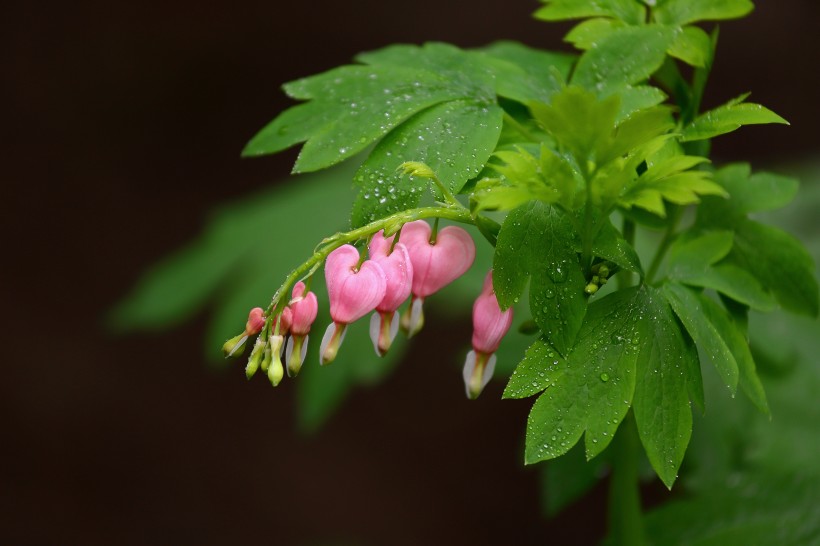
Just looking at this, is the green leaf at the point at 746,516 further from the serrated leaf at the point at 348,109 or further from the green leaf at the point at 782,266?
the serrated leaf at the point at 348,109

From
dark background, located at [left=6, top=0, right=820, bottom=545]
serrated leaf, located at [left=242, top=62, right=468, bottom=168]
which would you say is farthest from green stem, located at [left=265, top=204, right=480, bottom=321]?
dark background, located at [left=6, top=0, right=820, bottom=545]

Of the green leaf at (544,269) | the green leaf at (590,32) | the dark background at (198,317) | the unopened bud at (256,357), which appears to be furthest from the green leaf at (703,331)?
the dark background at (198,317)

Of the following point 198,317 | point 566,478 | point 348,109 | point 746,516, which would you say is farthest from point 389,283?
point 198,317

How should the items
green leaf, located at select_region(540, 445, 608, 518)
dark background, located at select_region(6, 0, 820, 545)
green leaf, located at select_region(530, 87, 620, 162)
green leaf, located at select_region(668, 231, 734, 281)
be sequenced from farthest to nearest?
dark background, located at select_region(6, 0, 820, 545) → green leaf, located at select_region(540, 445, 608, 518) → green leaf, located at select_region(668, 231, 734, 281) → green leaf, located at select_region(530, 87, 620, 162)

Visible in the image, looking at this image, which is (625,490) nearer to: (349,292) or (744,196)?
(744,196)

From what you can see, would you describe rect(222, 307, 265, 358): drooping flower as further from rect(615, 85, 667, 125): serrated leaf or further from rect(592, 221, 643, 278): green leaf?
rect(615, 85, 667, 125): serrated leaf
